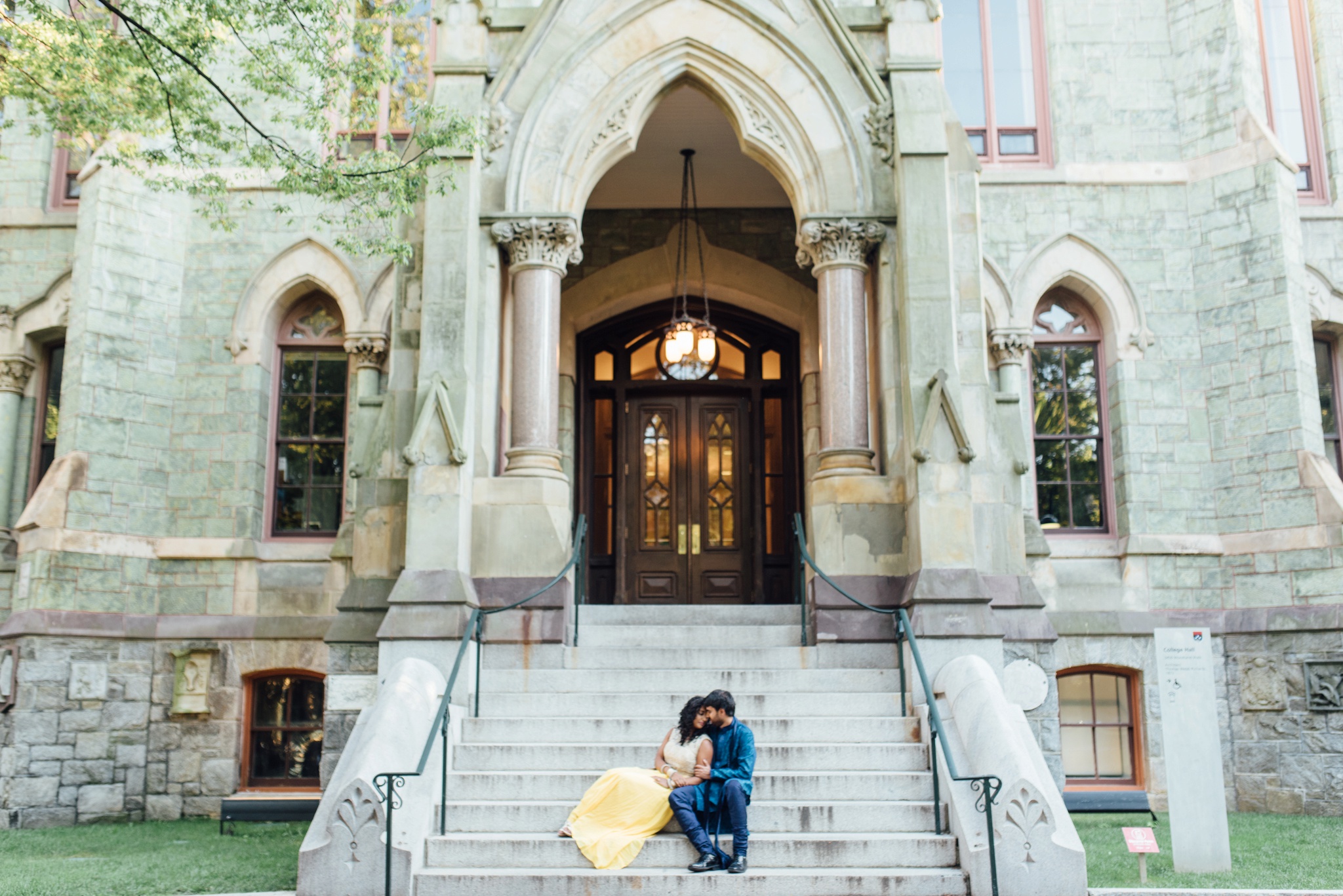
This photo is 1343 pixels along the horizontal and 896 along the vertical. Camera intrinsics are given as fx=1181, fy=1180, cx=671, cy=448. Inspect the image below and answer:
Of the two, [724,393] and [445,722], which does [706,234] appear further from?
[445,722]

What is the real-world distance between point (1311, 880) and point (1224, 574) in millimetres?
5718

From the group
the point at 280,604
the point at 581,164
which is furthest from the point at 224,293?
the point at 581,164

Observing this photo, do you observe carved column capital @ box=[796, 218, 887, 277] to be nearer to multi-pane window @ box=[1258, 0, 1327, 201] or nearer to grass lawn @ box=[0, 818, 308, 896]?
grass lawn @ box=[0, 818, 308, 896]

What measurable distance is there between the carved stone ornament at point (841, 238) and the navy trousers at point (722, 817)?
4.88 meters

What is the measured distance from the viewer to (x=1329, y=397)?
13695 mm

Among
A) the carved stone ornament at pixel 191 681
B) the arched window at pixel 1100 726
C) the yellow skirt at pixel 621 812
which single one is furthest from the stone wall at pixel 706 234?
the yellow skirt at pixel 621 812

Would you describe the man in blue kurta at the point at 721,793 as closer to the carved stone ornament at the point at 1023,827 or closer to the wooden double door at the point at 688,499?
the carved stone ornament at the point at 1023,827

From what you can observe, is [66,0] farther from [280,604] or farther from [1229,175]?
[1229,175]

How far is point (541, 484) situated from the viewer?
9641 millimetres

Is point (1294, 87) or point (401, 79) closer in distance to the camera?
point (401, 79)

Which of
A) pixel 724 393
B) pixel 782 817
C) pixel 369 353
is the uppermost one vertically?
pixel 369 353

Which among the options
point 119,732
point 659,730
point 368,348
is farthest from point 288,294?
point 659,730

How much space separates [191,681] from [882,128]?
9035 millimetres

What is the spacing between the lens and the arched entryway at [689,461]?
44.7 feet
